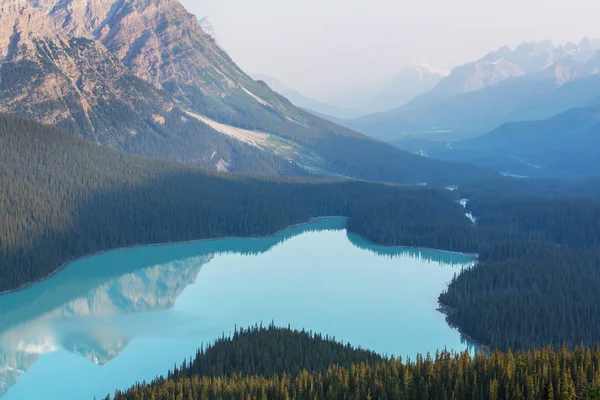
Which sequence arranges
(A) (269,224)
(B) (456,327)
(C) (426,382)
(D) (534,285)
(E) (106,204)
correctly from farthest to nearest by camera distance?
(A) (269,224), (E) (106,204), (D) (534,285), (B) (456,327), (C) (426,382)

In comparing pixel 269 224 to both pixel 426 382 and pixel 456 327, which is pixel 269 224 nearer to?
pixel 456 327

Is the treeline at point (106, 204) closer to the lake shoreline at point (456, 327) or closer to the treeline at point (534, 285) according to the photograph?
the treeline at point (534, 285)

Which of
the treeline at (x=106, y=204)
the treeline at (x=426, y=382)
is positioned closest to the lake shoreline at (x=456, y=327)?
the treeline at (x=426, y=382)

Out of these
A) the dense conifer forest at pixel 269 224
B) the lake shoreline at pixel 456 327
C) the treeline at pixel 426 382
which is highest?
the dense conifer forest at pixel 269 224

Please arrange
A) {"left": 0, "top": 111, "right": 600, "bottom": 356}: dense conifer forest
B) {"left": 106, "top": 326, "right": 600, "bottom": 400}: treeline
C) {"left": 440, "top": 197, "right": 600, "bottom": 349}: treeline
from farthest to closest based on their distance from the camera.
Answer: {"left": 0, "top": 111, "right": 600, "bottom": 356}: dense conifer forest < {"left": 440, "top": 197, "right": 600, "bottom": 349}: treeline < {"left": 106, "top": 326, "right": 600, "bottom": 400}: treeline

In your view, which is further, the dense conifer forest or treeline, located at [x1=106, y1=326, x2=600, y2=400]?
the dense conifer forest

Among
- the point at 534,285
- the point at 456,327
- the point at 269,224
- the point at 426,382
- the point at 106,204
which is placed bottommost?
the point at 456,327

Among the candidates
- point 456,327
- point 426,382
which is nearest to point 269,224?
point 456,327

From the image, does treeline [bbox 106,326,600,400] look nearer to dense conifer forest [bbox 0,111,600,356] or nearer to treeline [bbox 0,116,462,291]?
dense conifer forest [bbox 0,111,600,356]

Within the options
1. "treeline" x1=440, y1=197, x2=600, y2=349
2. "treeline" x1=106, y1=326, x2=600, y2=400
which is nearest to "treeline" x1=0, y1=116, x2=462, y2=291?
"treeline" x1=440, y1=197, x2=600, y2=349
